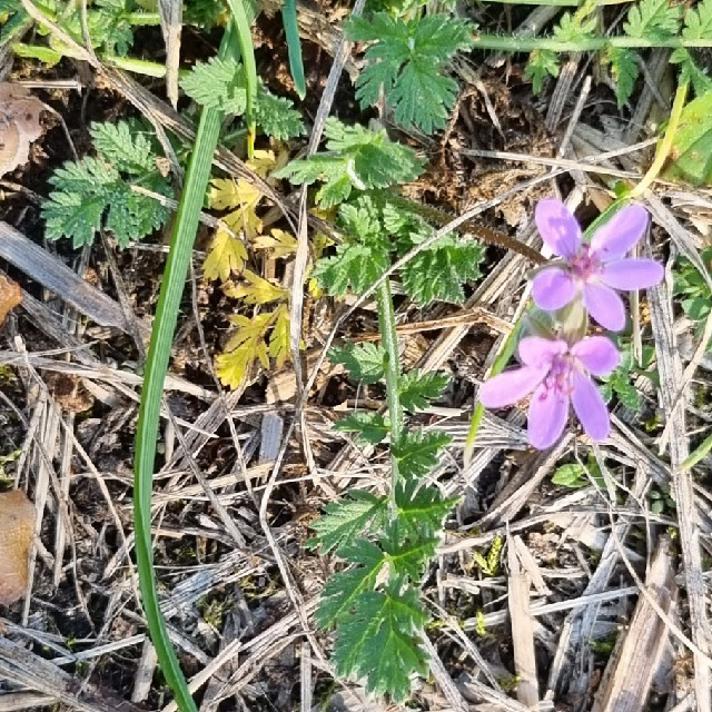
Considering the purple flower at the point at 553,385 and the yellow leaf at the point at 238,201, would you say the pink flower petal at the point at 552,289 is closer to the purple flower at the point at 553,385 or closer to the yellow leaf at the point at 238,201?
the purple flower at the point at 553,385

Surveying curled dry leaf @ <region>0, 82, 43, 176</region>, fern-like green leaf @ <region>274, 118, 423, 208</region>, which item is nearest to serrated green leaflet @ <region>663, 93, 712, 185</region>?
fern-like green leaf @ <region>274, 118, 423, 208</region>

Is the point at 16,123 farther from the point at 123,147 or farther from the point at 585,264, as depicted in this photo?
the point at 585,264

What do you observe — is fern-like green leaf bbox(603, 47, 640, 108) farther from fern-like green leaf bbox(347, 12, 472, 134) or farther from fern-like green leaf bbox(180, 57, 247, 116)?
fern-like green leaf bbox(180, 57, 247, 116)

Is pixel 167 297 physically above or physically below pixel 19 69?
below

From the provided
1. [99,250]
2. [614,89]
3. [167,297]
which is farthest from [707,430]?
[99,250]

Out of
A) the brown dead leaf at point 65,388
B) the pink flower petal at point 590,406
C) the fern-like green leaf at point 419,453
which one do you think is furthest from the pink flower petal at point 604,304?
the brown dead leaf at point 65,388

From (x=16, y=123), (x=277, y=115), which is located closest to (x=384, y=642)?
(x=277, y=115)

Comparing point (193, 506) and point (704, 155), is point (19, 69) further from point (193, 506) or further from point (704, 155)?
point (704, 155)
